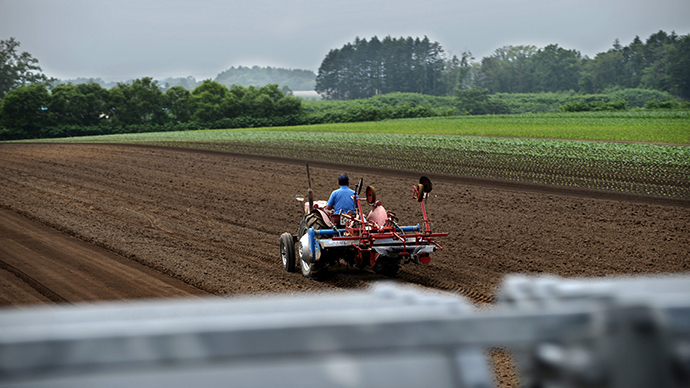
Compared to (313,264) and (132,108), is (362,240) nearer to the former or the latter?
(313,264)

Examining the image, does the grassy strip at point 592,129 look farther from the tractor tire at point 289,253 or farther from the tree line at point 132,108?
the tractor tire at point 289,253

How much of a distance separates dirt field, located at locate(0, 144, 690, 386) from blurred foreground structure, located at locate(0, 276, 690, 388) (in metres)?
8.43

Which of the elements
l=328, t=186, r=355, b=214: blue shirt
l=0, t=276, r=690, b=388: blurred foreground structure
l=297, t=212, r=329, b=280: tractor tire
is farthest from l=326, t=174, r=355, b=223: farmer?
l=0, t=276, r=690, b=388: blurred foreground structure

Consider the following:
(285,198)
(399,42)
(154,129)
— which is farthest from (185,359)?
(399,42)

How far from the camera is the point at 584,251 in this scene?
12.2 metres

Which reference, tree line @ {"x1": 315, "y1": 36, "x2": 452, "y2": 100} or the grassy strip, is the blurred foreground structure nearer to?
the grassy strip

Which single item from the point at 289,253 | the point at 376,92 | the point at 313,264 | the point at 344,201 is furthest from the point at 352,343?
the point at 376,92

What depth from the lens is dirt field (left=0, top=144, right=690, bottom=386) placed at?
34.4ft

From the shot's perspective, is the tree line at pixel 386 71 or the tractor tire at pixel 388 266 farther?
the tree line at pixel 386 71

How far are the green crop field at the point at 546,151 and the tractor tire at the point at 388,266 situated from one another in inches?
499

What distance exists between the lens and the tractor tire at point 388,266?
10.0 metres

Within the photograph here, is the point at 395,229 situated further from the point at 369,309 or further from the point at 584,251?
the point at 369,309

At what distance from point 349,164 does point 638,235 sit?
17906mm

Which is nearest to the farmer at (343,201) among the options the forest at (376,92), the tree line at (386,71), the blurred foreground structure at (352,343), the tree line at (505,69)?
the blurred foreground structure at (352,343)
